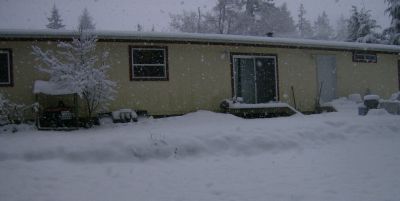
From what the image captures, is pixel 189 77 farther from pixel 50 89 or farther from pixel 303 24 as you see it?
pixel 303 24

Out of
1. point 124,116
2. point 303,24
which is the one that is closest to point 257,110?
point 124,116

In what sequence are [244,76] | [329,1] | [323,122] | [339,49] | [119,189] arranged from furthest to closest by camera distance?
[329,1], [339,49], [244,76], [323,122], [119,189]

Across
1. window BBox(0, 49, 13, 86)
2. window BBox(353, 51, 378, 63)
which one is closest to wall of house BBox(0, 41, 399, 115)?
window BBox(0, 49, 13, 86)

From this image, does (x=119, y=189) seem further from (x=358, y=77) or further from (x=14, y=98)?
(x=358, y=77)

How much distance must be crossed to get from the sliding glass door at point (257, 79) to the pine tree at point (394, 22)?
58.3 feet

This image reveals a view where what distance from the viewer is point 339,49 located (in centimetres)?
1555

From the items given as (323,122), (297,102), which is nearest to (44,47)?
(323,122)

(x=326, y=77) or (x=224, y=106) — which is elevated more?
(x=326, y=77)

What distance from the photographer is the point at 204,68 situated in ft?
42.9

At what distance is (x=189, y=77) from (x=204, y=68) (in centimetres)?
69

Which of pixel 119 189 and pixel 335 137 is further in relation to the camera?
pixel 335 137

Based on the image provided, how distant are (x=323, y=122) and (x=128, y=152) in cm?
543

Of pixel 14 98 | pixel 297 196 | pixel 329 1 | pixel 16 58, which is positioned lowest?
pixel 297 196

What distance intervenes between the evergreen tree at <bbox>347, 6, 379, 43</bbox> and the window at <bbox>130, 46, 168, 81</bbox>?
74.4ft
